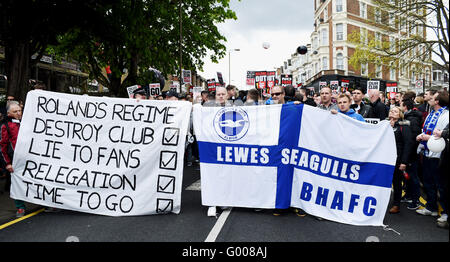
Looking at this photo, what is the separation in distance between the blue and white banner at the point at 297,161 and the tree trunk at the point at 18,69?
842 cm

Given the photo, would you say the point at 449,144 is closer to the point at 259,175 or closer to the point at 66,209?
the point at 259,175

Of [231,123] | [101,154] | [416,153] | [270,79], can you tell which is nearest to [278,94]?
[231,123]

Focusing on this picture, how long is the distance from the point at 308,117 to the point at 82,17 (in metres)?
10.2

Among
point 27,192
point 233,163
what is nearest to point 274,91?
point 233,163

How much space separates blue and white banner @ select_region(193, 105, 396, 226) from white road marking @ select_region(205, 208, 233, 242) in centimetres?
17

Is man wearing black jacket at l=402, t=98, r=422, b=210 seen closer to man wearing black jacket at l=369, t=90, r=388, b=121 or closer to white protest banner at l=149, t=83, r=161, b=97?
man wearing black jacket at l=369, t=90, r=388, b=121

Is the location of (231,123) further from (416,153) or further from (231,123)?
(416,153)

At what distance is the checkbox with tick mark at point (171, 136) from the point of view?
17.5 ft

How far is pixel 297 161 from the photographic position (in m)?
5.22

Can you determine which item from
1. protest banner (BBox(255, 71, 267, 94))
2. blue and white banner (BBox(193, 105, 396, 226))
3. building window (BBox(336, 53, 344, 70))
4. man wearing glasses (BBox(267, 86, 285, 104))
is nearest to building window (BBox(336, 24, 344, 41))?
building window (BBox(336, 53, 344, 70))

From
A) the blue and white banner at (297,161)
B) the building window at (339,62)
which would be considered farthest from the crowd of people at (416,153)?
the building window at (339,62)

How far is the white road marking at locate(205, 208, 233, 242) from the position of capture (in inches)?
166

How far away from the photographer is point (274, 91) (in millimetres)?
Result: 6062

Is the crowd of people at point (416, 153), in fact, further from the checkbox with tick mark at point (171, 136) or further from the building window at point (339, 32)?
the building window at point (339, 32)
